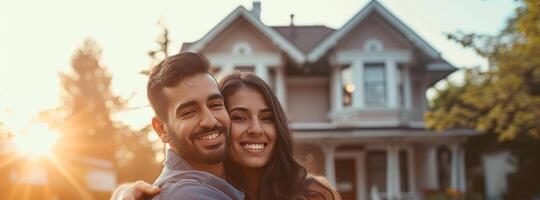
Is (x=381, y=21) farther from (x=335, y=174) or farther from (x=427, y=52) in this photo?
(x=335, y=174)

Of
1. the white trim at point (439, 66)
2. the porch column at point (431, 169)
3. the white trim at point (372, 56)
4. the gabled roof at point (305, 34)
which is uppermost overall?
the gabled roof at point (305, 34)

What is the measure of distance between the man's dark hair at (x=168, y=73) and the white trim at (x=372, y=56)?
25.0 meters

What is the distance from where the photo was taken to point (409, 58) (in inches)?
1104

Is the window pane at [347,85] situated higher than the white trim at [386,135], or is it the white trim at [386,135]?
the window pane at [347,85]

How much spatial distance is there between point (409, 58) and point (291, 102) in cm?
441

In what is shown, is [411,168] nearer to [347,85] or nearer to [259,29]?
[347,85]

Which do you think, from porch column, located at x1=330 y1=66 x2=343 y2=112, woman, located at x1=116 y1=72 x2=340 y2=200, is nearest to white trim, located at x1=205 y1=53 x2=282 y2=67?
porch column, located at x1=330 y1=66 x2=343 y2=112

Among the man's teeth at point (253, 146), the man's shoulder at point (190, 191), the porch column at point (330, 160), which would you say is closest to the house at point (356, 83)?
the porch column at point (330, 160)

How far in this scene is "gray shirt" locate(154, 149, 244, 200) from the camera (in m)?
2.65

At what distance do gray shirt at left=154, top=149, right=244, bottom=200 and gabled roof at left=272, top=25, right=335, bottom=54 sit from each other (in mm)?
26937

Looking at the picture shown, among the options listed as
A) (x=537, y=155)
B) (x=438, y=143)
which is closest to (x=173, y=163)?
(x=438, y=143)

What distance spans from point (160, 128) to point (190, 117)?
0.57 feet

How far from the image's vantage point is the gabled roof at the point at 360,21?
90.4 ft

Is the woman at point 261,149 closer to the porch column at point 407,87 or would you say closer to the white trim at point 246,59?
the white trim at point 246,59
